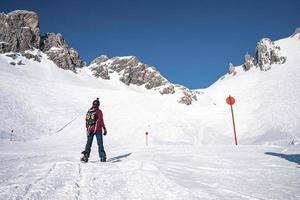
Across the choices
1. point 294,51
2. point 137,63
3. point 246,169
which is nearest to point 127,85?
point 137,63

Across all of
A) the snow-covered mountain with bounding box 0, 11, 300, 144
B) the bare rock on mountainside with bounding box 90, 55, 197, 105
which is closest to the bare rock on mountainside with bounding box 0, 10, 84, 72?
the bare rock on mountainside with bounding box 90, 55, 197, 105

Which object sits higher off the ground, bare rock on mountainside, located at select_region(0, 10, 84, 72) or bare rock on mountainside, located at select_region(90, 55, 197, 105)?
bare rock on mountainside, located at select_region(0, 10, 84, 72)

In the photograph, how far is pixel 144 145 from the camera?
1928 centimetres

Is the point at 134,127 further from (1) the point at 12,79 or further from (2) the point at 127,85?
(2) the point at 127,85

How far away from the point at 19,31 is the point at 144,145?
12640cm

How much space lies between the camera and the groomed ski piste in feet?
16.4

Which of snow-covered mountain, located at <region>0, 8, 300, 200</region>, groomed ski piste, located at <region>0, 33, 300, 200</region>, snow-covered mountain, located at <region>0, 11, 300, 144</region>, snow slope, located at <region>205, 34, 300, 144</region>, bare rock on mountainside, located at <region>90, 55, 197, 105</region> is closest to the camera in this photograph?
groomed ski piste, located at <region>0, 33, 300, 200</region>

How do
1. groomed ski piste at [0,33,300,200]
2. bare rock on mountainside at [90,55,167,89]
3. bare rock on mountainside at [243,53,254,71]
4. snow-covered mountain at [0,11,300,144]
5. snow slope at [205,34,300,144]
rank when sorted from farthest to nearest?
bare rock on mountainside at [90,55,167,89]
bare rock on mountainside at [243,53,254,71]
snow-covered mountain at [0,11,300,144]
snow slope at [205,34,300,144]
groomed ski piste at [0,33,300,200]

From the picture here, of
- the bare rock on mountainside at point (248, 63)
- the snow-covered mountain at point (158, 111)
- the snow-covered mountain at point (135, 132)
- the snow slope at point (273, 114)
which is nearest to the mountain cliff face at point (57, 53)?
the snow-covered mountain at point (135, 132)

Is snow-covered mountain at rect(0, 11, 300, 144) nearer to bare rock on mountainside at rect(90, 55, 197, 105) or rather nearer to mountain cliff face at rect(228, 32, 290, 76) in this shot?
mountain cliff face at rect(228, 32, 290, 76)

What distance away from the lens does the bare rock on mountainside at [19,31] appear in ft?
394

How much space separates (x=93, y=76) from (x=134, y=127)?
312ft

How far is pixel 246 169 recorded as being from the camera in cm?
713

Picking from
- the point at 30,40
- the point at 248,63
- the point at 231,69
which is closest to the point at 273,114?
the point at 248,63
